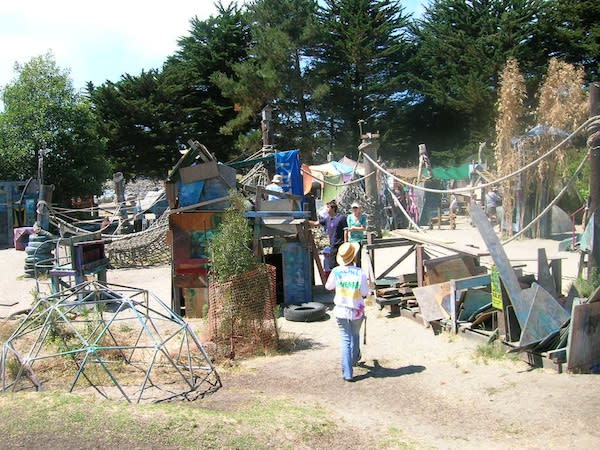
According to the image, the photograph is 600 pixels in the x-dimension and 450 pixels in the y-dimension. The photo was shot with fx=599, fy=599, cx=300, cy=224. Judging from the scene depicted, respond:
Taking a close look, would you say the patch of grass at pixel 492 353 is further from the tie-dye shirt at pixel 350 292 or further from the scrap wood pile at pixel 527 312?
the tie-dye shirt at pixel 350 292

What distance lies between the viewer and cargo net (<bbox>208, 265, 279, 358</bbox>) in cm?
729

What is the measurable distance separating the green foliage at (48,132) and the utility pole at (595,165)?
76.2 ft

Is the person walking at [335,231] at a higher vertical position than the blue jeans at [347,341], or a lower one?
higher

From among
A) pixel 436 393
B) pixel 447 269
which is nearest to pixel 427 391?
pixel 436 393

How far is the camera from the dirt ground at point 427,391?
481 cm

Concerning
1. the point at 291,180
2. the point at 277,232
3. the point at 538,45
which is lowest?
the point at 277,232

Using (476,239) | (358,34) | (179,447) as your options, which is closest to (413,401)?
(179,447)

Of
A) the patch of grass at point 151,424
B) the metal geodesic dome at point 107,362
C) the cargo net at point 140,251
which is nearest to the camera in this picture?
the patch of grass at point 151,424

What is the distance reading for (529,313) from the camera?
618 cm

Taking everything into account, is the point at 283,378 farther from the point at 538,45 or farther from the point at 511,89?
the point at 538,45

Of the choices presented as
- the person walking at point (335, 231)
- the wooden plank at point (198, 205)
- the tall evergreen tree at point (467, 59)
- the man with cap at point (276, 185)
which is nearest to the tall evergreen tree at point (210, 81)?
the tall evergreen tree at point (467, 59)

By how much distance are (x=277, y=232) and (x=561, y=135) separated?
9.92 meters

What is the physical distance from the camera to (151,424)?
4.50 meters

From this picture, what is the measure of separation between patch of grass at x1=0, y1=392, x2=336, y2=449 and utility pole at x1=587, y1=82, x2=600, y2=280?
4.16 metres
